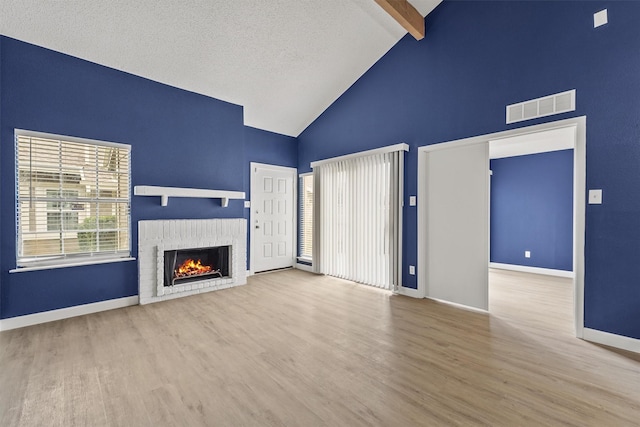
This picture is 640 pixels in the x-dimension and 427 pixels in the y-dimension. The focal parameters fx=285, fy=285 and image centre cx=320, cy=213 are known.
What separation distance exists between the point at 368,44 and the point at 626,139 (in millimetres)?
3316

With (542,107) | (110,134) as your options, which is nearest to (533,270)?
(542,107)

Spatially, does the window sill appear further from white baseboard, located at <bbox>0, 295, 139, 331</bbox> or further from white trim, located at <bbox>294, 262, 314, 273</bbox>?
white trim, located at <bbox>294, 262, 314, 273</bbox>

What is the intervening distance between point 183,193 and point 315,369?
124 inches

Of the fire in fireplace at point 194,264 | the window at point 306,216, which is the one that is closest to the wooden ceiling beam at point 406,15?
the window at point 306,216

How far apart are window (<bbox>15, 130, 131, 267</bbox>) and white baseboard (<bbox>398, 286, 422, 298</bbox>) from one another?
3.91 meters

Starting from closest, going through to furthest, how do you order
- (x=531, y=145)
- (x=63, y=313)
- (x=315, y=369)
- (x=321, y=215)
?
(x=315, y=369), (x=63, y=313), (x=531, y=145), (x=321, y=215)

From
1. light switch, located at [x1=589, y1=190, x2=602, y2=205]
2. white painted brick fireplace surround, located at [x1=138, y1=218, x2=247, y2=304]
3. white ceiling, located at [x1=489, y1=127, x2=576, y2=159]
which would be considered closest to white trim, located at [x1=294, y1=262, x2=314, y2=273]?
white painted brick fireplace surround, located at [x1=138, y1=218, x2=247, y2=304]

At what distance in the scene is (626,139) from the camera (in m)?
2.61

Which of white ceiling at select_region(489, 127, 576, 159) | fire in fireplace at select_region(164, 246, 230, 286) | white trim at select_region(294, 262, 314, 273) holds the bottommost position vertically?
white trim at select_region(294, 262, 314, 273)

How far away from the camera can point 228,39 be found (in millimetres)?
3678

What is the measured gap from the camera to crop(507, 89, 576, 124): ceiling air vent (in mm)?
2898

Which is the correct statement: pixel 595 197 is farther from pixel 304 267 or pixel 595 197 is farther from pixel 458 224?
pixel 304 267

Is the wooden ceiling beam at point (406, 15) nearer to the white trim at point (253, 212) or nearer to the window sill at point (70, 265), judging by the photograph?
the white trim at point (253, 212)

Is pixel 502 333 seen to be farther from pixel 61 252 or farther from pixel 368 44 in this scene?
pixel 61 252
